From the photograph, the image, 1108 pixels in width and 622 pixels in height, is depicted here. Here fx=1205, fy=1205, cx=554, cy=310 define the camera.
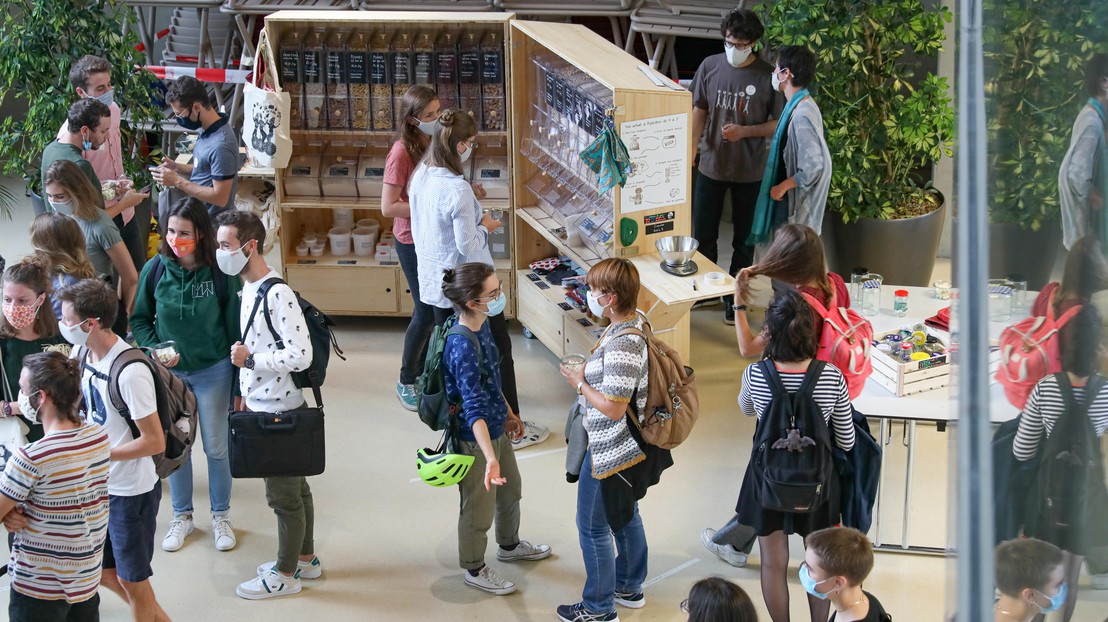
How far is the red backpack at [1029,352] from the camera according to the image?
120cm

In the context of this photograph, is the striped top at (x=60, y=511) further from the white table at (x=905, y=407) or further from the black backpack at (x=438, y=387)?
the white table at (x=905, y=407)

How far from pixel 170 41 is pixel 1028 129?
9.17 meters

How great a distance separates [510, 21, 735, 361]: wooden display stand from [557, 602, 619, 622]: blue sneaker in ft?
4.57

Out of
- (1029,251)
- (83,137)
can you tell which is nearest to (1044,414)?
(1029,251)

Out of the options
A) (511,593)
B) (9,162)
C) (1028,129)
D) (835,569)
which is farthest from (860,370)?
(9,162)

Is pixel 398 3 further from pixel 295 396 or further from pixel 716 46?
pixel 295 396

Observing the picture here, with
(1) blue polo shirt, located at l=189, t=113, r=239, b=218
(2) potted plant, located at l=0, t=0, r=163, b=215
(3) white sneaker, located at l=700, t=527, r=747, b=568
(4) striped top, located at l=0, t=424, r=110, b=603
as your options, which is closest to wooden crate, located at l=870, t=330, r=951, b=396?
(3) white sneaker, located at l=700, t=527, r=747, b=568

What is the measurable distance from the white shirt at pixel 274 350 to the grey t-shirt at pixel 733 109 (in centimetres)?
324

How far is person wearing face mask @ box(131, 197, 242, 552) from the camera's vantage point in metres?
4.40

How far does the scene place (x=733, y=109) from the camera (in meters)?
6.66

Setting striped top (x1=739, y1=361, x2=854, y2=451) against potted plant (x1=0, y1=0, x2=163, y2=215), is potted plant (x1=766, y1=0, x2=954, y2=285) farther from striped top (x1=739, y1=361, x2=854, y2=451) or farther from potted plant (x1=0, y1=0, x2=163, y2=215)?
potted plant (x1=0, y1=0, x2=163, y2=215)

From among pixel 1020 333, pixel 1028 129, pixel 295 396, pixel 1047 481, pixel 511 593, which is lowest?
pixel 511 593

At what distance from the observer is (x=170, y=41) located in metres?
9.51

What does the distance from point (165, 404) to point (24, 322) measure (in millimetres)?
754
